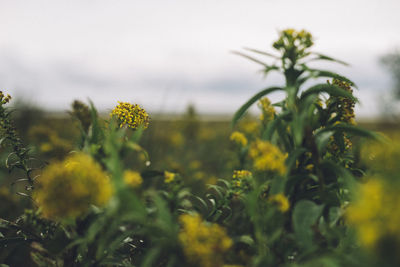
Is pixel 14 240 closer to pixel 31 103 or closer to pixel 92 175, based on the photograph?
pixel 92 175

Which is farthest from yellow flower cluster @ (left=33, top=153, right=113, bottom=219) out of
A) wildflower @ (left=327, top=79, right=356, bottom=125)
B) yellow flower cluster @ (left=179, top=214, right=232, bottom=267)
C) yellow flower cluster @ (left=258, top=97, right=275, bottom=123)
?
yellow flower cluster @ (left=258, top=97, right=275, bottom=123)

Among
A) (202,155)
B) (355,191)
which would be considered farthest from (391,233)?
(202,155)

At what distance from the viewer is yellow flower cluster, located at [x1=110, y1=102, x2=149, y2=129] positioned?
4.15ft

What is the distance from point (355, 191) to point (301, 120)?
231 mm

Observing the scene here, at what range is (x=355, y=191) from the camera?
0.80m

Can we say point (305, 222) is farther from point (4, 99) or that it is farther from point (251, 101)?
point (4, 99)

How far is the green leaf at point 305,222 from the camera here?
2.69ft

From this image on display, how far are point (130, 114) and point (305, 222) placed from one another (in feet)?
2.60

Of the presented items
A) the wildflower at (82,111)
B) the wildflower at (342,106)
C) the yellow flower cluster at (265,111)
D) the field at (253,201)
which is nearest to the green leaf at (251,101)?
the field at (253,201)

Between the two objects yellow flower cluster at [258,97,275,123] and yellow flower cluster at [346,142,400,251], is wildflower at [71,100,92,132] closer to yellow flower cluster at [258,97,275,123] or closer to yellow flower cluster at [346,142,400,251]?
yellow flower cluster at [258,97,275,123]

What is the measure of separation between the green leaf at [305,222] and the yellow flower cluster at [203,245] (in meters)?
0.20

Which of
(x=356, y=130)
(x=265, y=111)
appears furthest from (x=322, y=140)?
(x=265, y=111)

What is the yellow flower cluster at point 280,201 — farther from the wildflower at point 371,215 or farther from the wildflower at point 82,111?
the wildflower at point 82,111

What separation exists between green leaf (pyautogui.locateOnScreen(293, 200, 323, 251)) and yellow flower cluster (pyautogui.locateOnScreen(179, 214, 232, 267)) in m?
0.20
